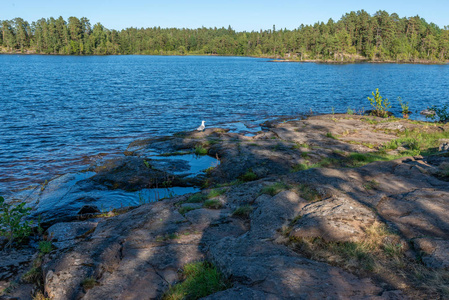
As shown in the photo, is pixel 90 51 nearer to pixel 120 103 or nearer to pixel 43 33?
pixel 43 33

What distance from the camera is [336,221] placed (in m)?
6.88

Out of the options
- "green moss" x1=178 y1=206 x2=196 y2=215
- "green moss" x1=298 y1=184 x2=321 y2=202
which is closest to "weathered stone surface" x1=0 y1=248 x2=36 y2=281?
"green moss" x1=178 y1=206 x2=196 y2=215

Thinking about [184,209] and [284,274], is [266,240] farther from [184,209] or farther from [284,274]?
[184,209]

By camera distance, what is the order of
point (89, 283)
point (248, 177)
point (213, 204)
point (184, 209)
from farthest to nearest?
point (248, 177), point (213, 204), point (184, 209), point (89, 283)

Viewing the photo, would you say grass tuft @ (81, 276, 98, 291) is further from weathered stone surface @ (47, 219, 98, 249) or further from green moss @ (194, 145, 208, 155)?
green moss @ (194, 145, 208, 155)

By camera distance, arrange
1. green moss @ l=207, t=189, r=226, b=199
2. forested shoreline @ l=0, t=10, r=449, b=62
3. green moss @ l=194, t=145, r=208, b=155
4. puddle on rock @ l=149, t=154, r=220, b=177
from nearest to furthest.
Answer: green moss @ l=207, t=189, r=226, b=199
puddle on rock @ l=149, t=154, r=220, b=177
green moss @ l=194, t=145, r=208, b=155
forested shoreline @ l=0, t=10, r=449, b=62

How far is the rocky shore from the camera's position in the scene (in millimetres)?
5359

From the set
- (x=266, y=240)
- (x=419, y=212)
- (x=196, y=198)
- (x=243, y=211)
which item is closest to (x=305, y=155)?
(x=196, y=198)

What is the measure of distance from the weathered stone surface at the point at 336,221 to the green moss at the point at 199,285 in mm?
1935

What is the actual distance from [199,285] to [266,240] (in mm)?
1778

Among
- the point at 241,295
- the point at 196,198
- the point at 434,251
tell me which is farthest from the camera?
the point at 196,198

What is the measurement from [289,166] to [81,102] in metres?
32.4

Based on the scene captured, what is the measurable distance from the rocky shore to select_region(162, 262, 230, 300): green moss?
2.4 inches

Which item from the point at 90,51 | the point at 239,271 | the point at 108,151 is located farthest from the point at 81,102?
the point at 90,51
